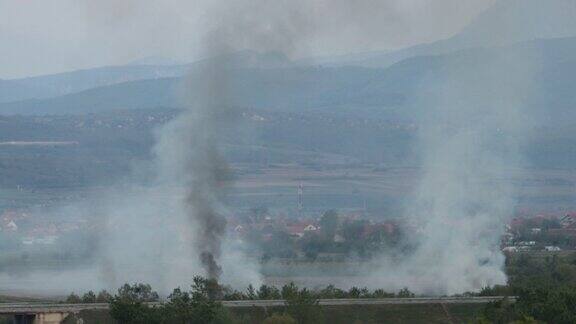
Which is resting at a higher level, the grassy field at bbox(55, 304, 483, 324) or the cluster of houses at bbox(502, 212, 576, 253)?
the cluster of houses at bbox(502, 212, 576, 253)

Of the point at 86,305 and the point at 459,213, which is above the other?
the point at 459,213

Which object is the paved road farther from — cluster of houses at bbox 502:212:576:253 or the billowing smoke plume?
cluster of houses at bbox 502:212:576:253

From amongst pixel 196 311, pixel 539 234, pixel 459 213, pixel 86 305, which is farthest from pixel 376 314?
pixel 539 234

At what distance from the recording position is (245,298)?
68.1 meters

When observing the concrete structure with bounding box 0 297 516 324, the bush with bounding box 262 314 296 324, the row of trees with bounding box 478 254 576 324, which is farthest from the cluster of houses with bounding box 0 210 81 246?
the bush with bounding box 262 314 296 324

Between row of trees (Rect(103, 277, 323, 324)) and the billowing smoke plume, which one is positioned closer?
row of trees (Rect(103, 277, 323, 324))

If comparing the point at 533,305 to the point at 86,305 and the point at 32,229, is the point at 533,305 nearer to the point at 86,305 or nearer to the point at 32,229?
the point at 86,305

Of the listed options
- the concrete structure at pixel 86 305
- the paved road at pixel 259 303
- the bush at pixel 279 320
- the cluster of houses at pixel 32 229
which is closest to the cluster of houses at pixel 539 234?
the paved road at pixel 259 303

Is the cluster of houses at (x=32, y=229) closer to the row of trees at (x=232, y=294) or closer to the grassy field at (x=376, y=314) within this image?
the row of trees at (x=232, y=294)

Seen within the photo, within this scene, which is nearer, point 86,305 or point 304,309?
point 304,309

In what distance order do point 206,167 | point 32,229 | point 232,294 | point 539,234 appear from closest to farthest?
point 232,294 → point 206,167 → point 539,234 → point 32,229

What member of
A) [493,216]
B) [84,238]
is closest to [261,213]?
[84,238]

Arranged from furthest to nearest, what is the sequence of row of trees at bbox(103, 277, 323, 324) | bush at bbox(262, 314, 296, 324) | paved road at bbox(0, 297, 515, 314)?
paved road at bbox(0, 297, 515, 314), bush at bbox(262, 314, 296, 324), row of trees at bbox(103, 277, 323, 324)

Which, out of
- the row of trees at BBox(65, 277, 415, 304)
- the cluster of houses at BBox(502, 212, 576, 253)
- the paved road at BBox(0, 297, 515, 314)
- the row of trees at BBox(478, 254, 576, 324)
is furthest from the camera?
the cluster of houses at BBox(502, 212, 576, 253)
